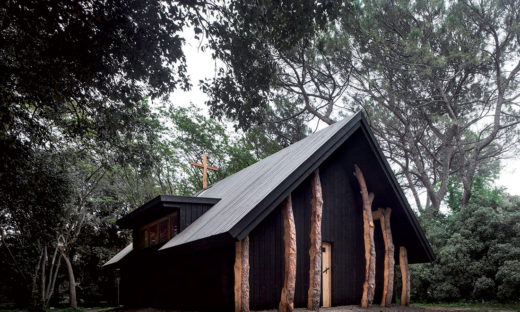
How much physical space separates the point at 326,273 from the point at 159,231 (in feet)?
20.2

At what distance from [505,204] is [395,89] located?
763 centimetres

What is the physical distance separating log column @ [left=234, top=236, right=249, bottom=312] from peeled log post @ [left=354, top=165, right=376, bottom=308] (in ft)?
12.2

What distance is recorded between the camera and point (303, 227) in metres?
11.2

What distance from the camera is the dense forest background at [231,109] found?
8.14 m

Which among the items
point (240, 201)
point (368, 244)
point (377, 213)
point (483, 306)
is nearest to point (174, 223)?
point (240, 201)

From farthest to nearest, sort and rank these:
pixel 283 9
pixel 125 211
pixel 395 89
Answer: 1. pixel 125 211
2. pixel 395 89
3. pixel 283 9

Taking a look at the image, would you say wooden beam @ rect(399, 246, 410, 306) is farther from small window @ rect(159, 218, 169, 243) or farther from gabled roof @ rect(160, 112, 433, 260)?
small window @ rect(159, 218, 169, 243)

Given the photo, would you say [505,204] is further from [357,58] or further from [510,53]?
[357,58]

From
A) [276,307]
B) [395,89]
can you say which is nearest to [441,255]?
[395,89]

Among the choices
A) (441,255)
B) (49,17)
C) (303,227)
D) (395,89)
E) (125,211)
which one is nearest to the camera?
(49,17)

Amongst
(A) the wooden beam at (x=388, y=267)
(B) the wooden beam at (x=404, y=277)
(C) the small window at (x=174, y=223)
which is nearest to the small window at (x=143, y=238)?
(C) the small window at (x=174, y=223)

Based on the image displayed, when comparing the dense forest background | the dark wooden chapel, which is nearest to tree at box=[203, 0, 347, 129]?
the dense forest background

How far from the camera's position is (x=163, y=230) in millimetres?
14766

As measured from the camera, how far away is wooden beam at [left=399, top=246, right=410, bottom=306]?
522 inches
